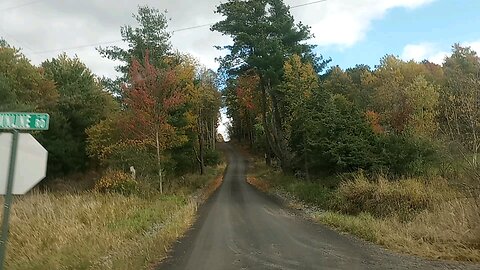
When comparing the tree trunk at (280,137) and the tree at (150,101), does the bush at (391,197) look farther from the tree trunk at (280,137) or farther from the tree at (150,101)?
the tree trunk at (280,137)

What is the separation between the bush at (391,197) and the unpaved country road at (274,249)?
3414 mm

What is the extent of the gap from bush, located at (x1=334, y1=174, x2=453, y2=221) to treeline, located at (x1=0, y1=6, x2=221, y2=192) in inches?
460

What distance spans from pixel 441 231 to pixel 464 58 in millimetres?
53699

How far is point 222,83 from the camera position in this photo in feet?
178

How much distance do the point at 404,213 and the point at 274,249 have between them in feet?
26.3

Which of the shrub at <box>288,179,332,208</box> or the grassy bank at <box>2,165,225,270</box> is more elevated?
the grassy bank at <box>2,165,225,270</box>

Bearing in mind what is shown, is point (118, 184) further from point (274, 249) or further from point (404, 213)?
point (274, 249)

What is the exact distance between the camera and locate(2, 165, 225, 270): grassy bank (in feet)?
31.0

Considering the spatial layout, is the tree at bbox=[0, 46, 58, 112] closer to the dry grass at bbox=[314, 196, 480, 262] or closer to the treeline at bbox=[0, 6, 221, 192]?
the treeline at bbox=[0, 6, 221, 192]

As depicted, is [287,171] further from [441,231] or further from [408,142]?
[441,231]

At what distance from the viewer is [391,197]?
1867 cm

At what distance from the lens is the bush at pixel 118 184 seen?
2477 cm

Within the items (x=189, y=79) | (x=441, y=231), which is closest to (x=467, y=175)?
(x=441, y=231)

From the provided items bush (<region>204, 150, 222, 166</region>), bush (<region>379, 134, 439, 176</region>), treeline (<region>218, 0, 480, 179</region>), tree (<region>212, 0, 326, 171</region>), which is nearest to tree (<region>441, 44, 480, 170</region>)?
treeline (<region>218, 0, 480, 179</region>)
